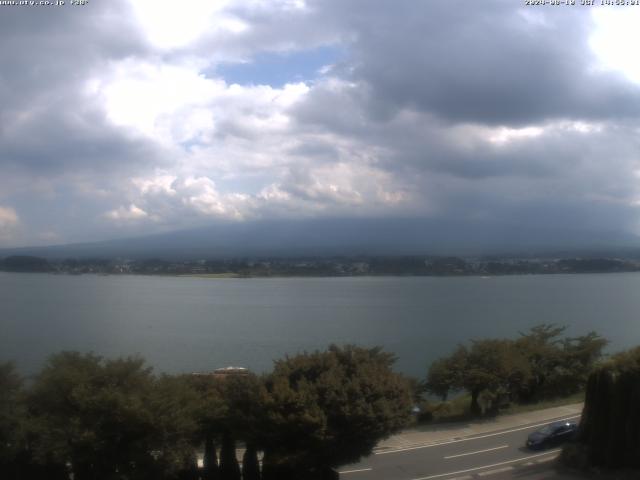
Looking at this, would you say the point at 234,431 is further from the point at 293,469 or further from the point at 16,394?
the point at 16,394

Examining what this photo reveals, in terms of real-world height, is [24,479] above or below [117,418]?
below

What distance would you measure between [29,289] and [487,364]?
82.9 meters

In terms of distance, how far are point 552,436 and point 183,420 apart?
755 cm

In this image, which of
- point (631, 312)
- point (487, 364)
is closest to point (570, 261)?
point (631, 312)

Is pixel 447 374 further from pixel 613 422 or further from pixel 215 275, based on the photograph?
pixel 215 275

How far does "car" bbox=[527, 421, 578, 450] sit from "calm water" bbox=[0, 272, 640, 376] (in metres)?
14.9

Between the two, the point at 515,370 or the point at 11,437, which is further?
the point at 515,370

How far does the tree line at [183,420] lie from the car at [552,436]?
11.6 ft

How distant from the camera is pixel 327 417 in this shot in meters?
10.3

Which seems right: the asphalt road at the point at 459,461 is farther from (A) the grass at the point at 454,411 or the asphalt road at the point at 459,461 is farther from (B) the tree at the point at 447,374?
(B) the tree at the point at 447,374

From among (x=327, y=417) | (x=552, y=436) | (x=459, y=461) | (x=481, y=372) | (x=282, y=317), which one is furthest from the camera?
(x=282, y=317)

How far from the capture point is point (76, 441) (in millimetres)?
9625

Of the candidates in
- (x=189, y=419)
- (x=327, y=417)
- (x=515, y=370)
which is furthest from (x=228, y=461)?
(x=515, y=370)

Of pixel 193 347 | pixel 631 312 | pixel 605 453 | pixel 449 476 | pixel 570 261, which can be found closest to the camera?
pixel 605 453
